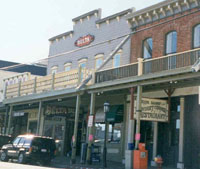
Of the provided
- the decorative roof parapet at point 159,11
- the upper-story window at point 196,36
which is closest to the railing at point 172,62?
the upper-story window at point 196,36

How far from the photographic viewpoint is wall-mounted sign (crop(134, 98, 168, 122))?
Result: 18266mm

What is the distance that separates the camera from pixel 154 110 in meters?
18.5

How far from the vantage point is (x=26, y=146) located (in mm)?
19984

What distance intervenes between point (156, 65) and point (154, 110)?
226 centimetres

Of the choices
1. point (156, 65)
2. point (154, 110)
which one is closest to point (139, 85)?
point (156, 65)

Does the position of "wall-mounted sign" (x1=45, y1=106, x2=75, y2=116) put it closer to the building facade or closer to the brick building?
the building facade

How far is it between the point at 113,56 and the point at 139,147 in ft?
29.7

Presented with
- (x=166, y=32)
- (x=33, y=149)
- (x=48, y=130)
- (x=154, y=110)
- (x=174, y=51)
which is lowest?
(x=33, y=149)

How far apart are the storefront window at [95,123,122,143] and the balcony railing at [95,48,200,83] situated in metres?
5.04

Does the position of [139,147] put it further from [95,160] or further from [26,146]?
[26,146]

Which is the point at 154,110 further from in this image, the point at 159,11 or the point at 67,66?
the point at 67,66

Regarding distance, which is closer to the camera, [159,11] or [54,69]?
[159,11]

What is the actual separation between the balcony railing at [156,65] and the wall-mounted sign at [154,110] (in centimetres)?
153

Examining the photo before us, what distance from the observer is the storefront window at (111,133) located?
2466 cm
